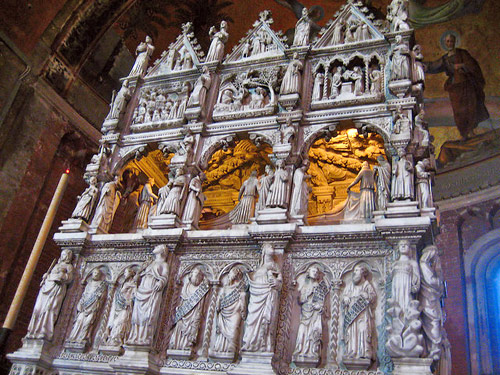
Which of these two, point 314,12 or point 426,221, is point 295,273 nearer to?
point 426,221

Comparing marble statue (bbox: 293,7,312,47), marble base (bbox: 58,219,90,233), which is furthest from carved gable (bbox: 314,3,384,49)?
marble base (bbox: 58,219,90,233)

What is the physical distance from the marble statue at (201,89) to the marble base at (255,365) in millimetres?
5340

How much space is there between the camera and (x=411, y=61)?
10.1 metres

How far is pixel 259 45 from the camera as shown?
11789 mm

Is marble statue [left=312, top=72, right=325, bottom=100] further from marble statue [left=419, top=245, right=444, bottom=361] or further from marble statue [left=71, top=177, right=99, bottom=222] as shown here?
marble statue [left=71, top=177, right=99, bottom=222]

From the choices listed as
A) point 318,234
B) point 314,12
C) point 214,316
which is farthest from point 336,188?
point 314,12

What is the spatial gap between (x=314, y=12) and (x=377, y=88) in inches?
303

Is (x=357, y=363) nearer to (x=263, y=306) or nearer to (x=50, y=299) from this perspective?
(x=263, y=306)

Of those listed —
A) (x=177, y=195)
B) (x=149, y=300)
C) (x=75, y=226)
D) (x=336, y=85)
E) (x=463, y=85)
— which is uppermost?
(x=463, y=85)

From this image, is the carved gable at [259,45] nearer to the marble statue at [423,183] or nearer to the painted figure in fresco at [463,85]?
the marble statue at [423,183]

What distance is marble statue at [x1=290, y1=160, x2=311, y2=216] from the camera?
9.12m

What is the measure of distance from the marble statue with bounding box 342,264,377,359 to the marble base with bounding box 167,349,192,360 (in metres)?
2.44

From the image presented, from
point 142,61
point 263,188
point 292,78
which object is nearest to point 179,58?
point 142,61

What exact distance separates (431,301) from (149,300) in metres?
4.34
